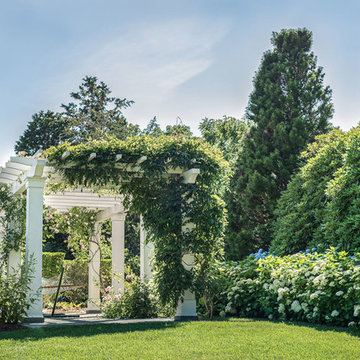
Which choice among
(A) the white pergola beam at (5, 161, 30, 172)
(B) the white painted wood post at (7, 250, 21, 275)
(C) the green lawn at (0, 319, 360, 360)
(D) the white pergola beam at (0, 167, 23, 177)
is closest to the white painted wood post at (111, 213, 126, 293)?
(B) the white painted wood post at (7, 250, 21, 275)

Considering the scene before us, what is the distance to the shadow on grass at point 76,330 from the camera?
5.55 metres

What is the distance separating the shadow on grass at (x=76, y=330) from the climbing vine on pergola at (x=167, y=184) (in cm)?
110

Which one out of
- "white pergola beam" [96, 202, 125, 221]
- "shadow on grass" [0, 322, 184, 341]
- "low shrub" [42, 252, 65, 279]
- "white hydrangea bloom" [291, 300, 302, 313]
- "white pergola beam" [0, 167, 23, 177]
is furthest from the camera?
"low shrub" [42, 252, 65, 279]

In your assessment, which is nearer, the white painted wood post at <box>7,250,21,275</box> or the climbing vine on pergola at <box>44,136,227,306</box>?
the climbing vine on pergola at <box>44,136,227,306</box>

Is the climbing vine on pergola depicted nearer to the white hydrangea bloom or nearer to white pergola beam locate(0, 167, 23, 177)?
white pergola beam locate(0, 167, 23, 177)

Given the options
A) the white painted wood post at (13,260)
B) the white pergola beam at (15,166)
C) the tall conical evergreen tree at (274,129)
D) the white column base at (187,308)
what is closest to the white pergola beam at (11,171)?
the white pergola beam at (15,166)

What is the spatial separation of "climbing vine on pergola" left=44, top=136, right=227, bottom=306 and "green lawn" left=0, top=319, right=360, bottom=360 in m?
1.40

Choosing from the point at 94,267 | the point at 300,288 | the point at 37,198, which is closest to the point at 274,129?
the point at 94,267

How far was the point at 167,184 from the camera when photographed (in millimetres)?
7770

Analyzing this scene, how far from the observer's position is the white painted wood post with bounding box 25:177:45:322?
6.82 meters

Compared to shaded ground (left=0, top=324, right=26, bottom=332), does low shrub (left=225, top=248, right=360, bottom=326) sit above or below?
above

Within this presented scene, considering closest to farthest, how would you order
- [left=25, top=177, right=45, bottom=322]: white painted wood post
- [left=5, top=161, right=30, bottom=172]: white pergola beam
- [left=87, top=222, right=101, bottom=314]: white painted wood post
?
1. [left=25, top=177, right=45, bottom=322]: white painted wood post
2. [left=5, top=161, right=30, bottom=172]: white pergola beam
3. [left=87, top=222, right=101, bottom=314]: white painted wood post

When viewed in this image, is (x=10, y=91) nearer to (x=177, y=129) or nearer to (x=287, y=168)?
(x=177, y=129)

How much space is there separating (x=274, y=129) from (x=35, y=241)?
357 inches
